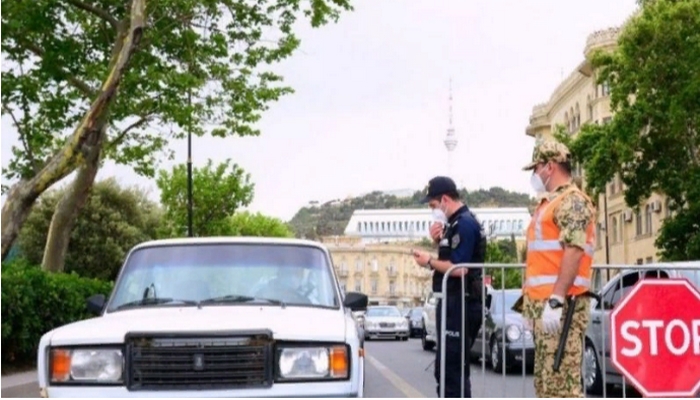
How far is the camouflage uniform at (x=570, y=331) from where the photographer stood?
25.2ft

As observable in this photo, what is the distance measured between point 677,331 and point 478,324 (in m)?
1.98

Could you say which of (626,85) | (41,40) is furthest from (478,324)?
(626,85)

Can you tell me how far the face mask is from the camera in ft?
34.0

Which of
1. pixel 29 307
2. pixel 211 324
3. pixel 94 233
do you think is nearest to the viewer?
pixel 211 324

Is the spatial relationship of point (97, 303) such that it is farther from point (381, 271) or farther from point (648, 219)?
point (381, 271)

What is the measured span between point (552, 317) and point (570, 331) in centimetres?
25

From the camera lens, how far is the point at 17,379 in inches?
625

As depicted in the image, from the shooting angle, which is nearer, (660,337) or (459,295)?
(660,337)

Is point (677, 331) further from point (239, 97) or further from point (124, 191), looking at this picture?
point (124, 191)

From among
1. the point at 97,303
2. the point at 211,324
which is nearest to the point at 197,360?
the point at 211,324

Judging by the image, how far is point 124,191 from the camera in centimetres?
6012

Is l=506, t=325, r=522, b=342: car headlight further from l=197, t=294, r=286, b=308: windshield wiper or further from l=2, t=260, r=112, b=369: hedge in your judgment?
l=2, t=260, r=112, b=369: hedge

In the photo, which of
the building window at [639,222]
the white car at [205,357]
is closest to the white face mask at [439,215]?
the white car at [205,357]

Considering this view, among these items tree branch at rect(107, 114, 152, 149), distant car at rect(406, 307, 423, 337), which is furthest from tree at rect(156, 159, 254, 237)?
tree branch at rect(107, 114, 152, 149)
